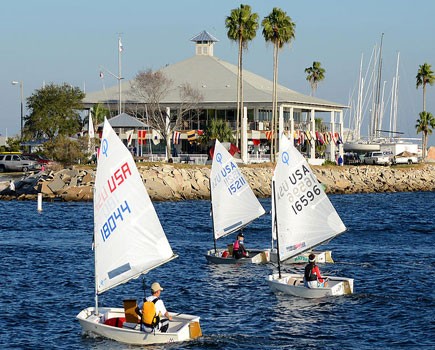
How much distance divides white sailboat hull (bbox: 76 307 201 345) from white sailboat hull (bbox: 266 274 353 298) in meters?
7.94

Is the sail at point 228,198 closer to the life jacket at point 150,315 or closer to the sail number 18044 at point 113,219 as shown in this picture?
the sail number 18044 at point 113,219

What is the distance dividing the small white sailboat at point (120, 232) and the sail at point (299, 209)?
32.7 feet

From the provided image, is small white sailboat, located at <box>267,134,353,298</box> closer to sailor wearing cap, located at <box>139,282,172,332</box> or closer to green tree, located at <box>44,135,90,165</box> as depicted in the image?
sailor wearing cap, located at <box>139,282,172,332</box>

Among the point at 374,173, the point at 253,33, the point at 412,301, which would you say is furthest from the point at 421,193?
the point at 412,301

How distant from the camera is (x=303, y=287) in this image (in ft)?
112

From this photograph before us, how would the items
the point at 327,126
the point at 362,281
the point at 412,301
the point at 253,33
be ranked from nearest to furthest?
the point at 412,301, the point at 362,281, the point at 253,33, the point at 327,126

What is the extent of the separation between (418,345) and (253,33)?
232 feet

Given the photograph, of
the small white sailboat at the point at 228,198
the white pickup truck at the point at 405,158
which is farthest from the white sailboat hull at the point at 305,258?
the white pickup truck at the point at 405,158

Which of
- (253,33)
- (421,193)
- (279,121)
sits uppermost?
(253,33)

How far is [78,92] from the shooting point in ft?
362

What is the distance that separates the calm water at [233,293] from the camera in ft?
95.7

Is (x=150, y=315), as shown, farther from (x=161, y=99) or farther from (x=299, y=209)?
(x=161, y=99)

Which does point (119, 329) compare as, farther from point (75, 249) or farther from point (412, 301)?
point (75, 249)

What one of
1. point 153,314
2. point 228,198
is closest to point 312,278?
point 153,314
